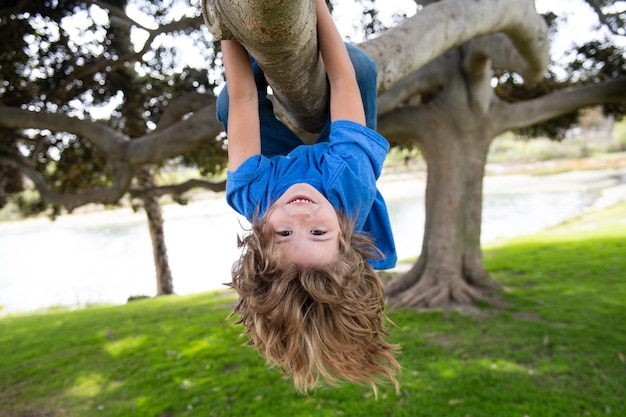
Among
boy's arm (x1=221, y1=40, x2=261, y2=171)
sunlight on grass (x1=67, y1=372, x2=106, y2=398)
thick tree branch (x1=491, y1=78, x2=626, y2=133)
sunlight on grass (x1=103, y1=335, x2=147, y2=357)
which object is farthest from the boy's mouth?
thick tree branch (x1=491, y1=78, x2=626, y2=133)

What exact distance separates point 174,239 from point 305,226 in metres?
26.6

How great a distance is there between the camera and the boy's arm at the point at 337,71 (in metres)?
1.98

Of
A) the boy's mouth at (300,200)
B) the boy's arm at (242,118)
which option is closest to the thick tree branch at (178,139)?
the boy's arm at (242,118)

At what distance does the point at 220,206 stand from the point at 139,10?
101 ft

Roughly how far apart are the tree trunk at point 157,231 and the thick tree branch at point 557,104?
7792 mm

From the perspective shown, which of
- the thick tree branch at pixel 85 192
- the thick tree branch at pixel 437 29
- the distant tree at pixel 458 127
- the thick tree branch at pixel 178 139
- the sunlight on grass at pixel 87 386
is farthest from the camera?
the thick tree branch at pixel 85 192

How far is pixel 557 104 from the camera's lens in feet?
23.2

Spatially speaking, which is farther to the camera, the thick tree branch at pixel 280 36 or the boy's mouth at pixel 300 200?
the boy's mouth at pixel 300 200

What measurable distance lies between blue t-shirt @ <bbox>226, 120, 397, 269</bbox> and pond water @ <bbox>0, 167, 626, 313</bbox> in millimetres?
8806

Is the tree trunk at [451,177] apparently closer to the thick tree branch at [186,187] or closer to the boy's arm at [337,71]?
the thick tree branch at [186,187]

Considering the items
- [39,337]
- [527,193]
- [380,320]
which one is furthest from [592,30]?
[527,193]

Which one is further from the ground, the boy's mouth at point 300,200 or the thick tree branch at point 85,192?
the thick tree branch at point 85,192

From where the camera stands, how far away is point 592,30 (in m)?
7.73

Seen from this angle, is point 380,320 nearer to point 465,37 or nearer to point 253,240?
point 253,240
